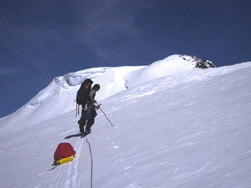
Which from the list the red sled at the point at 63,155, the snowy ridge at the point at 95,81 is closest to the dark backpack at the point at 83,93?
the red sled at the point at 63,155

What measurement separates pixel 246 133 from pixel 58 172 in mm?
3626

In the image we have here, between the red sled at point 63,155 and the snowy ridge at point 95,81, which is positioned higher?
the snowy ridge at point 95,81

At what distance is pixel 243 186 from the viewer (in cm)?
167

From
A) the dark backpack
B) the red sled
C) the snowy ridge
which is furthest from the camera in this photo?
the snowy ridge

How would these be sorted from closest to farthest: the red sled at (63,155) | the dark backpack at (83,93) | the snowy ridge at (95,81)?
the red sled at (63,155) → the dark backpack at (83,93) → the snowy ridge at (95,81)

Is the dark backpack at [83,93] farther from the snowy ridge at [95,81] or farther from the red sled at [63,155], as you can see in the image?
the snowy ridge at [95,81]

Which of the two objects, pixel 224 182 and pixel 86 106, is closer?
pixel 224 182

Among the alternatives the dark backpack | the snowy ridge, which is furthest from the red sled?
the snowy ridge

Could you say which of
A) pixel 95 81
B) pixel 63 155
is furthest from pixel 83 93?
pixel 95 81

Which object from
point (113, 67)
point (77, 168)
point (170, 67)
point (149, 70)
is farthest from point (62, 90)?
point (77, 168)

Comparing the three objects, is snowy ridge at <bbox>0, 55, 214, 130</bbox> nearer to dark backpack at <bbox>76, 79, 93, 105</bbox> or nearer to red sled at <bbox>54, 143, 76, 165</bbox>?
dark backpack at <bbox>76, 79, 93, 105</bbox>

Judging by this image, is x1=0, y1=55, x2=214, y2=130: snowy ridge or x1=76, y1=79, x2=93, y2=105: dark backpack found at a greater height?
x1=0, y1=55, x2=214, y2=130: snowy ridge

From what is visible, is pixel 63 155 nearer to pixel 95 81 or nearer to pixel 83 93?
pixel 83 93

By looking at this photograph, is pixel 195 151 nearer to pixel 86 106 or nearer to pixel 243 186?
pixel 243 186
